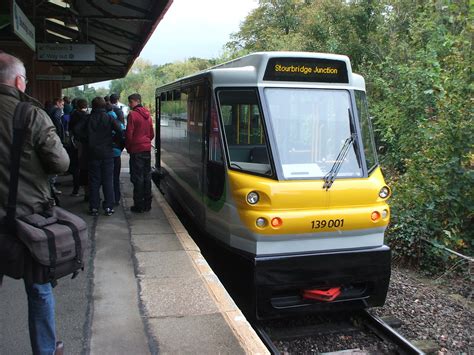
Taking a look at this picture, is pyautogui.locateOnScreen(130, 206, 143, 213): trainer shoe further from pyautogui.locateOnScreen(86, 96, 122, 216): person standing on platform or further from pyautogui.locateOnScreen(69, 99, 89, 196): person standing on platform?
pyautogui.locateOnScreen(69, 99, 89, 196): person standing on platform

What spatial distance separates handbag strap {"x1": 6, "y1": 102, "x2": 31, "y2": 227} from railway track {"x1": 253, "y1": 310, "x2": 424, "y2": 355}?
8.87 feet

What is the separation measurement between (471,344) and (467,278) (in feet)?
6.31

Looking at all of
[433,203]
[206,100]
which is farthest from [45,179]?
[433,203]

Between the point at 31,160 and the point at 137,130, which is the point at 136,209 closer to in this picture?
the point at 137,130

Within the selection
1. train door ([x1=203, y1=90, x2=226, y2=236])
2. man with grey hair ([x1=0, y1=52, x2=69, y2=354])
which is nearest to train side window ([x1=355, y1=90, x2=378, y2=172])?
train door ([x1=203, y1=90, x2=226, y2=236])

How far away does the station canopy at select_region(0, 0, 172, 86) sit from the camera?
9391 millimetres

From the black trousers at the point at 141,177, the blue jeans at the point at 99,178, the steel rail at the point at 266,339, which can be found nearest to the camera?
the steel rail at the point at 266,339

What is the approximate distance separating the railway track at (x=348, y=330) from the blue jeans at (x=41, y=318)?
214 centimetres

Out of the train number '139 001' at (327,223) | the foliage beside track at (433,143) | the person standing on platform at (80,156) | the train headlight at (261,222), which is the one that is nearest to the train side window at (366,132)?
the train number '139 001' at (327,223)

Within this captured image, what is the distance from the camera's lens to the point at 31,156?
2.71m

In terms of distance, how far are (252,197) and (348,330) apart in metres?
1.82

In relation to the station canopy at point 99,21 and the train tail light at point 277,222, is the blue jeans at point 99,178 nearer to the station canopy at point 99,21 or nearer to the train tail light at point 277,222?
the station canopy at point 99,21

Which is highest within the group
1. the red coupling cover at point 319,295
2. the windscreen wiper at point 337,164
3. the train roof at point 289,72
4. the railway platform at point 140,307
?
the train roof at point 289,72

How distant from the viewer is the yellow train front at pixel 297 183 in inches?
180
